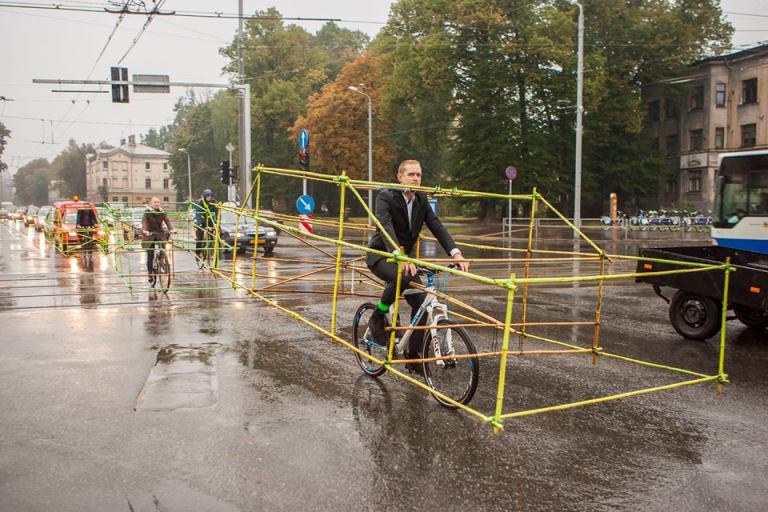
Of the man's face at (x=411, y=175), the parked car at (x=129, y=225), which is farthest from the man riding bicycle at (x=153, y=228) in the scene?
the man's face at (x=411, y=175)

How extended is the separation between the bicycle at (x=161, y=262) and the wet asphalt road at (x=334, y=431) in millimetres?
4316

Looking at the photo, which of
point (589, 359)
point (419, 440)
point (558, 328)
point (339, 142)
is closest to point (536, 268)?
point (558, 328)

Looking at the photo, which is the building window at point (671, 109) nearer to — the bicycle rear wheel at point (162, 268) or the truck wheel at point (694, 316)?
the bicycle rear wheel at point (162, 268)

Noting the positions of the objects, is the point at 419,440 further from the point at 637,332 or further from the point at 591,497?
the point at 637,332

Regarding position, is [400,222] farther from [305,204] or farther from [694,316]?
[305,204]

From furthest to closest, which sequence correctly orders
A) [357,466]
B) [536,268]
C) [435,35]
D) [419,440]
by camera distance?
1. [435,35]
2. [536,268]
3. [419,440]
4. [357,466]

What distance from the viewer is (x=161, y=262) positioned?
13.4 m

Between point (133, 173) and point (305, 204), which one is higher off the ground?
point (133, 173)

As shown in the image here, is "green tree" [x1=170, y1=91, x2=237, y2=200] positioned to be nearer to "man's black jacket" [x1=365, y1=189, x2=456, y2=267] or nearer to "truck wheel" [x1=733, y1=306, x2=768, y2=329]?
"truck wheel" [x1=733, y1=306, x2=768, y2=329]

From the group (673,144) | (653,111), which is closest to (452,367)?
(673,144)

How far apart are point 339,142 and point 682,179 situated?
26451 millimetres

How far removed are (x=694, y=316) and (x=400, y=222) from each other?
4595mm

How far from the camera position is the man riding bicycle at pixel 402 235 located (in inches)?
233

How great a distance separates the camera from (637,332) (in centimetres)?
888
